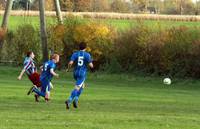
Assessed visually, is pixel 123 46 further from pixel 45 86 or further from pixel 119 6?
pixel 119 6

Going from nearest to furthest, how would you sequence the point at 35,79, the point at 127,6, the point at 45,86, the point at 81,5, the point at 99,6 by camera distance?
the point at 45,86 → the point at 35,79 → the point at 81,5 → the point at 99,6 → the point at 127,6

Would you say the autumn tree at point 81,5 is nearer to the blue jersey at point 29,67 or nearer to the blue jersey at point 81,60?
the blue jersey at point 29,67

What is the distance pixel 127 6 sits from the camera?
11562cm

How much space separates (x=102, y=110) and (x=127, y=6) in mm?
96730

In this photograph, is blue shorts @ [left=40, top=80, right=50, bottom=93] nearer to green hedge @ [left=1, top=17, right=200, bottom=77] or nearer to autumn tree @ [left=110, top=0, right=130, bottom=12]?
green hedge @ [left=1, top=17, right=200, bottom=77]

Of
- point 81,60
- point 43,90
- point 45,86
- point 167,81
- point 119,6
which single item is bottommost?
point 167,81

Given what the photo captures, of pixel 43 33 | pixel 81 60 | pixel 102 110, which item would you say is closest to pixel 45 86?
pixel 81 60

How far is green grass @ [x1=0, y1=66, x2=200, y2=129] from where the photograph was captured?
15698 millimetres

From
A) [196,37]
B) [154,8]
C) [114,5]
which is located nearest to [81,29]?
[196,37]

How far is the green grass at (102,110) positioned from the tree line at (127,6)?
65.9 m

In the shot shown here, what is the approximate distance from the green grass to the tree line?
65937mm

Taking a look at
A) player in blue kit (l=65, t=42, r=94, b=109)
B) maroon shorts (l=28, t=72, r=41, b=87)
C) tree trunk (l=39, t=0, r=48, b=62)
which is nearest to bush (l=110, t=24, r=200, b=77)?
tree trunk (l=39, t=0, r=48, b=62)

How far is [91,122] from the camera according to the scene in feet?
52.6

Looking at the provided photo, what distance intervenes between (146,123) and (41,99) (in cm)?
803
